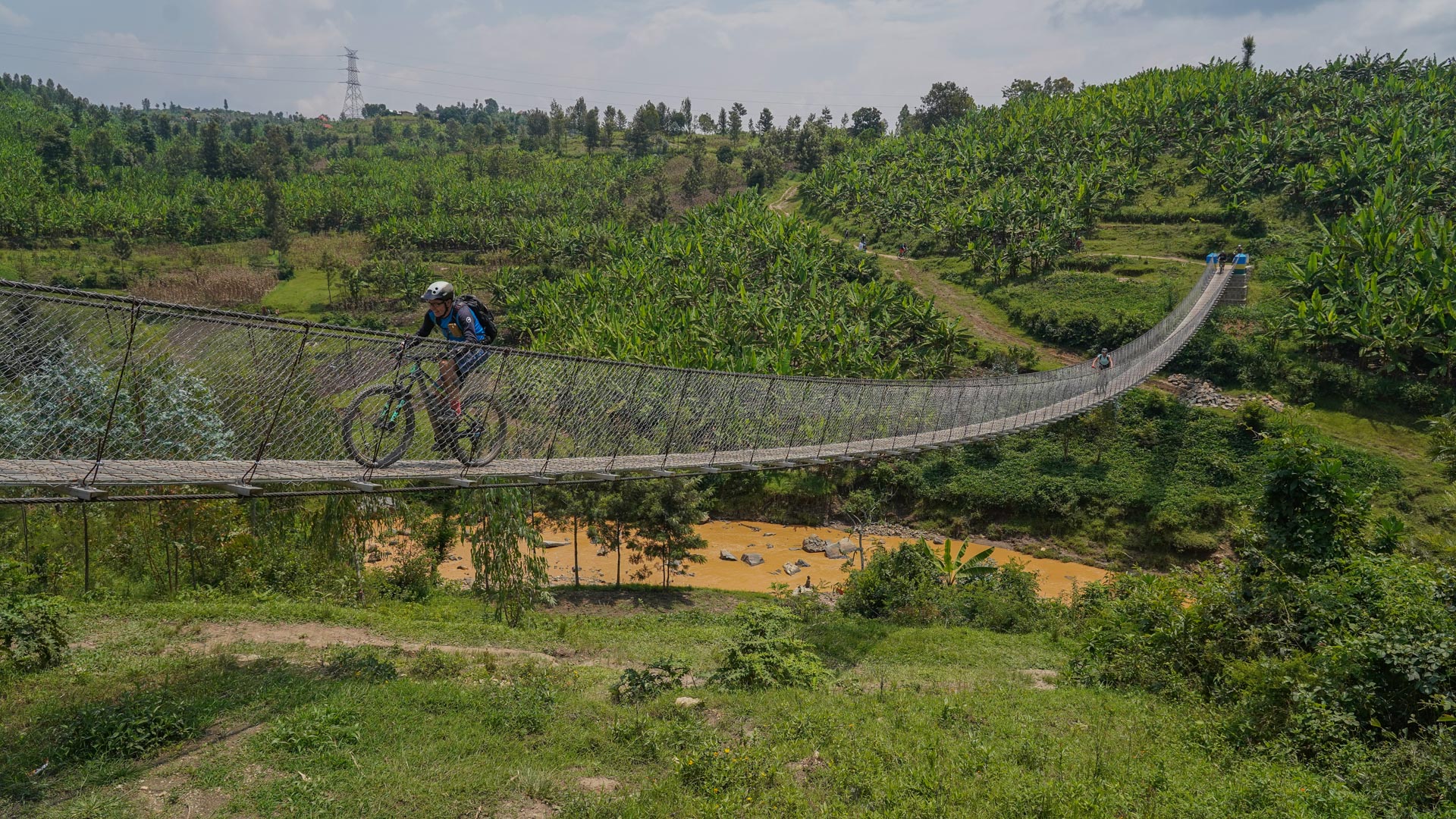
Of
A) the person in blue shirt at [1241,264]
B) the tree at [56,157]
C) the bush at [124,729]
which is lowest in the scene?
the bush at [124,729]

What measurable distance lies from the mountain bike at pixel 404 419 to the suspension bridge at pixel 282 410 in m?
0.02

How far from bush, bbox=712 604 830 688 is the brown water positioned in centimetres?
835

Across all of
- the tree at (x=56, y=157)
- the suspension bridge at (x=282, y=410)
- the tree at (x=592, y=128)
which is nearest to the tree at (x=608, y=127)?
the tree at (x=592, y=128)

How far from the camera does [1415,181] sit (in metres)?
26.3

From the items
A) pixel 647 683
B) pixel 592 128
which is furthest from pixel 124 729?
pixel 592 128

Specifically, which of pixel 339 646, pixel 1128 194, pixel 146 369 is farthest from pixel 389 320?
pixel 1128 194

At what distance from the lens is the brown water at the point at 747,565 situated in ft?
55.3

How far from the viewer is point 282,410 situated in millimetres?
4574

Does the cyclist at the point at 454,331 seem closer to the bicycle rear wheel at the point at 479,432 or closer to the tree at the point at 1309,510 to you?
the bicycle rear wheel at the point at 479,432

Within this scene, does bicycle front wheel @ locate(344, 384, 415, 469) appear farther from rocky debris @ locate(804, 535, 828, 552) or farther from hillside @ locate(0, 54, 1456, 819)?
rocky debris @ locate(804, 535, 828, 552)

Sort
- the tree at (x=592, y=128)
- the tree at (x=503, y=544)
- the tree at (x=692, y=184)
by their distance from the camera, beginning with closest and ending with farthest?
the tree at (x=503, y=544), the tree at (x=692, y=184), the tree at (x=592, y=128)

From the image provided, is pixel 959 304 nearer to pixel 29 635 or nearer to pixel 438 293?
pixel 438 293

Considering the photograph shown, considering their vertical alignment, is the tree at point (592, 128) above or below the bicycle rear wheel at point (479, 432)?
above

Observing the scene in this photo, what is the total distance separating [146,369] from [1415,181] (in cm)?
3540
